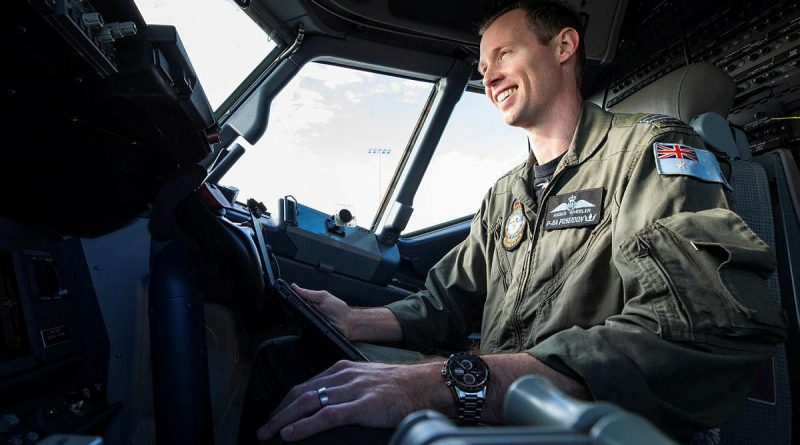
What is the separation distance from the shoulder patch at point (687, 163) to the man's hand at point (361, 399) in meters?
0.68

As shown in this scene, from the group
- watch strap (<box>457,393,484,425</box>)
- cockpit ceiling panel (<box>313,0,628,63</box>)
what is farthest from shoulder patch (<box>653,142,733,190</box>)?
cockpit ceiling panel (<box>313,0,628,63</box>)

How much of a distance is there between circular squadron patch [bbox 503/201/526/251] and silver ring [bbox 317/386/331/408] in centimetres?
82

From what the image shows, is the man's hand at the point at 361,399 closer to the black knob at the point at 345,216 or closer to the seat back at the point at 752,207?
the seat back at the point at 752,207

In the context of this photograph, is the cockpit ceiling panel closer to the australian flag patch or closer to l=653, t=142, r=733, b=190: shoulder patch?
the australian flag patch

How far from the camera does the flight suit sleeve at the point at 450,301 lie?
56.4 inches

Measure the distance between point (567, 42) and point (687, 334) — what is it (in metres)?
1.25

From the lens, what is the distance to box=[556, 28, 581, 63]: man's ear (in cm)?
164

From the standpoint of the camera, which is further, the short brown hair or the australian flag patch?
the short brown hair

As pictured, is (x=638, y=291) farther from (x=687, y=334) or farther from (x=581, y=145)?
(x=581, y=145)

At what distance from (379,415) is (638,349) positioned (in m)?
0.47

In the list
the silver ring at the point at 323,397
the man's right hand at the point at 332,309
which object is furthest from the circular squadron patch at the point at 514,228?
the silver ring at the point at 323,397

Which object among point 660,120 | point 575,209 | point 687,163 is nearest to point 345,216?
point 575,209

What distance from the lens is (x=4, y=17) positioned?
1.74 feet

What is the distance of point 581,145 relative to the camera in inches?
51.6
